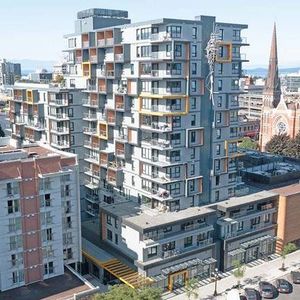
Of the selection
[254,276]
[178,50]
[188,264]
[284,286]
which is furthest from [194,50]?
[284,286]

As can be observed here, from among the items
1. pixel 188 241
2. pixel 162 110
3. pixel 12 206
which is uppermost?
pixel 162 110

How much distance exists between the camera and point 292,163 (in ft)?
288

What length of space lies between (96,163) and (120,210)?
12.3 metres

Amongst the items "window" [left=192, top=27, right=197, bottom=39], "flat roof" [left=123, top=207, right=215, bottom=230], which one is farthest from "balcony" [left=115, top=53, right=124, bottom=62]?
"flat roof" [left=123, top=207, right=215, bottom=230]

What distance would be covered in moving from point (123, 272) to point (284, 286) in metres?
21.7

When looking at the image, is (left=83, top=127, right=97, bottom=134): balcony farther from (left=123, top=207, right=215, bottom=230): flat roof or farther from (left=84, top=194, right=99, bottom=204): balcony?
(left=123, top=207, right=215, bottom=230): flat roof

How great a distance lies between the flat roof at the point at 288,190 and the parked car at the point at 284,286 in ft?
48.8

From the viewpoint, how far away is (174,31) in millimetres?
56188

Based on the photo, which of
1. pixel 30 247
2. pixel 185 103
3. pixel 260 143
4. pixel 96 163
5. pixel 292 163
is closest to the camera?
pixel 30 247

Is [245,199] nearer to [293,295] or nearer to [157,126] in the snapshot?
[293,295]

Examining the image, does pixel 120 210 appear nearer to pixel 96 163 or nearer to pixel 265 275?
pixel 96 163

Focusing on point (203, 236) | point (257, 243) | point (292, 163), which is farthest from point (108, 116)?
point (292, 163)

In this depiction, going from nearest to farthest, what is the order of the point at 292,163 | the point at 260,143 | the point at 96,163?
the point at 96,163
the point at 292,163
the point at 260,143

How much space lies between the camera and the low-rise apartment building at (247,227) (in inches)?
2480
